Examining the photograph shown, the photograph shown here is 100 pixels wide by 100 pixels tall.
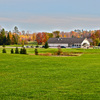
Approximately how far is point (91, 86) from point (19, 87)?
310cm

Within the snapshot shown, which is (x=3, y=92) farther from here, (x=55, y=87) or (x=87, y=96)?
(x=87, y=96)

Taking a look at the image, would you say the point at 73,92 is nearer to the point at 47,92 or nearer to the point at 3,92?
the point at 47,92

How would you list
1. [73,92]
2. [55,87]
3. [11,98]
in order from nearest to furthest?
[11,98], [73,92], [55,87]

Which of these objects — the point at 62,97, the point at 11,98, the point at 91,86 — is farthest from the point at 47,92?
the point at 91,86

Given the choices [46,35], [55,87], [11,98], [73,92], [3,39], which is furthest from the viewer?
[46,35]

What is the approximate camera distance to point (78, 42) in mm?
92188

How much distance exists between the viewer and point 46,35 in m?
→ 124

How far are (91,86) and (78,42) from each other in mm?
84553

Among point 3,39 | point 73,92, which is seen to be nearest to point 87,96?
point 73,92

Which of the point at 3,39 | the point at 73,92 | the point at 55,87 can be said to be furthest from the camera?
the point at 3,39

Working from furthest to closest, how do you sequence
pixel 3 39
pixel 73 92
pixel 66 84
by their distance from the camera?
pixel 3 39
pixel 66 84
pixel 73 92

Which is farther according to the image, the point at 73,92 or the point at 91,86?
the point at 91,86

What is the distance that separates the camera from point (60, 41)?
95375mm

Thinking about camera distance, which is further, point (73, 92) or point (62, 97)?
point (73, 92)
